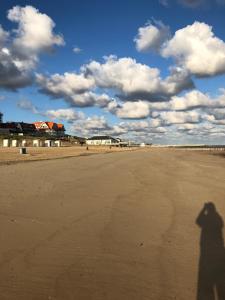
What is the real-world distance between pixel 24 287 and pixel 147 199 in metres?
6.60

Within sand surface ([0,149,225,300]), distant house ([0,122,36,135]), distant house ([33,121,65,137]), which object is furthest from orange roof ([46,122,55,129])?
sand surface ([0,149,225,300])

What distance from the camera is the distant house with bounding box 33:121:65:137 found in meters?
169

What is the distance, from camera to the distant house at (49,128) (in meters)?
169

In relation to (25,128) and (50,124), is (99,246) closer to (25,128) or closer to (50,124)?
(25,128)

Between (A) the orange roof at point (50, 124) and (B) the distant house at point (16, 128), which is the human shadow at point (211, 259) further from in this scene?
(A) the orange roof at point (50, 124)

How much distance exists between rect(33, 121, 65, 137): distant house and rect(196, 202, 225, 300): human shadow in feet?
531

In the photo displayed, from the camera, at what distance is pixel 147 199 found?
34.4ft

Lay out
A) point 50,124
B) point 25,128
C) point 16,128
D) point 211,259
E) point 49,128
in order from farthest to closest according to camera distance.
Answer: point 50,124 < point 49,128 < point 25,128 < point 16,128 < point 211,259

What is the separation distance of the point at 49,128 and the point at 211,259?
169m

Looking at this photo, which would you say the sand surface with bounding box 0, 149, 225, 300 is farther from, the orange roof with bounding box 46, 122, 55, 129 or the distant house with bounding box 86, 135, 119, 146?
the orange roof with bounding box 46, 122, 55, 129

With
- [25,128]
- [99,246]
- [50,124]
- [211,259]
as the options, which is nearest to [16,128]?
[25,128]

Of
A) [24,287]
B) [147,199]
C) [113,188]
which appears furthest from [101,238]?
[113,188]

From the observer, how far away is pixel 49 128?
170m

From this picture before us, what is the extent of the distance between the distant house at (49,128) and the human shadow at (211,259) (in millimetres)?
161984
